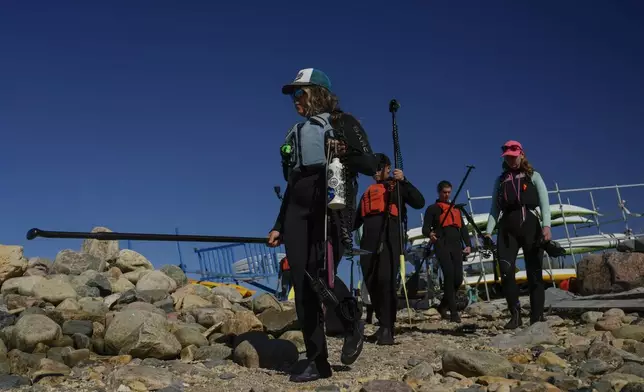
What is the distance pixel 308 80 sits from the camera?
4750 millimetres

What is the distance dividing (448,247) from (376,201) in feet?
8.70

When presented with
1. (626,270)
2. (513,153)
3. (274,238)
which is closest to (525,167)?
(513,153)

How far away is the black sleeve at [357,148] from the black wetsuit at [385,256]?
7.53 feet

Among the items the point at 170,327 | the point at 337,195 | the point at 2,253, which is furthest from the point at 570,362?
the point at 2,253

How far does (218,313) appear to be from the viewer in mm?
8109

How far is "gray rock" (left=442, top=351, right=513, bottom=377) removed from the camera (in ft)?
14.4

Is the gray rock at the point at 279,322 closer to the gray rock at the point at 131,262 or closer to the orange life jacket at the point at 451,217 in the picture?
the orange life jacket at the point at 451,217

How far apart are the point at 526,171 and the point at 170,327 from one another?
4.46 metres

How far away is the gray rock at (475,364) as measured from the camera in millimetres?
4395

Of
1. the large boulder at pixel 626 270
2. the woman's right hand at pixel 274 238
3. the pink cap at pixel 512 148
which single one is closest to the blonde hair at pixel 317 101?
the woman's right hand at pixel 274 238

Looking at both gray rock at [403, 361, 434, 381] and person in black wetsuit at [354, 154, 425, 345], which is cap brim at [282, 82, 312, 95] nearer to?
person in black wetsuit at [354, 154, 425, 345]

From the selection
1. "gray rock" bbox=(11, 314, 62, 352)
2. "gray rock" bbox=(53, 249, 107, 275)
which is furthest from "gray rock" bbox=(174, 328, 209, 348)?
"gray rock" bbox=(53, 249, 107, 275)

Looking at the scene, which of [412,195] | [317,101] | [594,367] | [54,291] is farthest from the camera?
[54,291]

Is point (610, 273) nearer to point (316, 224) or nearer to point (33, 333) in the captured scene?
point (316, 224)
